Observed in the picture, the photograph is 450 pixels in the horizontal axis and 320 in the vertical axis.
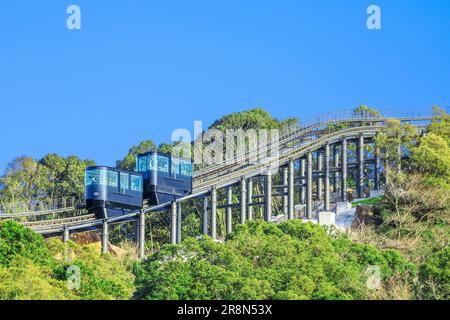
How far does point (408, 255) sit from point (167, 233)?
3723 centimetres

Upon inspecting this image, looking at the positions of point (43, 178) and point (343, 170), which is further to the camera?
point (43, 178)

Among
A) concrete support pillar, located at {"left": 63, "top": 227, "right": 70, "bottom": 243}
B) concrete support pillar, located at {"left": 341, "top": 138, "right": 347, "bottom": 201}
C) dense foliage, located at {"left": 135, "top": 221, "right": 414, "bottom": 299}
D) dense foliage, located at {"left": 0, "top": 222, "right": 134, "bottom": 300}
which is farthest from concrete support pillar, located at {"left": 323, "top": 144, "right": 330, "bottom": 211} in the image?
dense foliage, located at {"left": 0, "top": 222, "right": 134, "bottom": 300}

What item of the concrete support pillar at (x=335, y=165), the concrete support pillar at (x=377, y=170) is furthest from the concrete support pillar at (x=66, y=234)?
the concrete support pillar at (x=335, y=165)

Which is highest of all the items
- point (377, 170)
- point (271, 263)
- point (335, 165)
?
point (335, 165)

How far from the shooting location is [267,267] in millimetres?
85938

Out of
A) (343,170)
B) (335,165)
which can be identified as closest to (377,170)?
(343,170)

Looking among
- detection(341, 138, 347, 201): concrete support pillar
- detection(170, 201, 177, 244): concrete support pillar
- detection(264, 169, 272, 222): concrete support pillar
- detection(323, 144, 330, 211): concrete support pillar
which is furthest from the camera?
detection(341, 138, 347, 201): concrete support pillar

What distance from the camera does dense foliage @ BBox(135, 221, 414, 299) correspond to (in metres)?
79.9

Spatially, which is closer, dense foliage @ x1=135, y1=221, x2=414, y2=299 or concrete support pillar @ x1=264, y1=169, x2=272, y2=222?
dense foliage @ x1=135, y1=221, x2=414, y2=299

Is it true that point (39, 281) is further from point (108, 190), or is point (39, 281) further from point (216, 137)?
point (216, 137)

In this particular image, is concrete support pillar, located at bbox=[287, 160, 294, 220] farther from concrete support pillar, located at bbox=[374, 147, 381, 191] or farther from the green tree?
concrete support pillar, located at bbox=[374, 147, 381, 191]

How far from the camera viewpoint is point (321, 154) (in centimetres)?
13838

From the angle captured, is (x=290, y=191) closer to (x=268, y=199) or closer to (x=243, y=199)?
(x=268, y=199)
